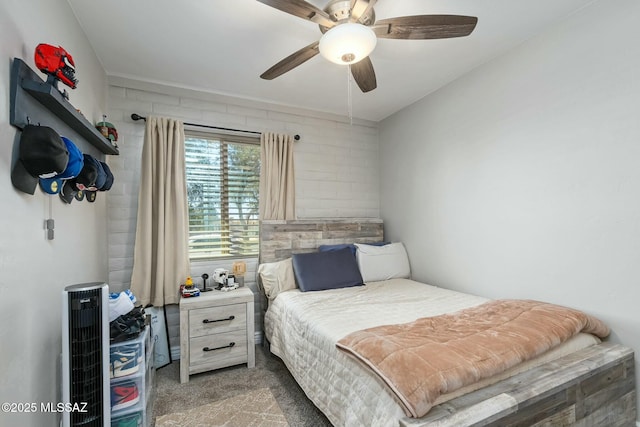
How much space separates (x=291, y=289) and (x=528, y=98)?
2.43m

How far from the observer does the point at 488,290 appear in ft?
7.73

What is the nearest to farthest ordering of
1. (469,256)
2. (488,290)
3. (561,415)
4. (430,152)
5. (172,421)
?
1. (561,415)
2. (172,421)
3. (488,290)
4. (469,256)
5. (430,152)

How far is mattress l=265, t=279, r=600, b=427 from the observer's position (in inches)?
50.6

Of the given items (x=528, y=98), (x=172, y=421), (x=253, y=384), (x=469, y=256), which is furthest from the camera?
(x=469, y=256)

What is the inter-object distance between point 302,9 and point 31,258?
1.63 m

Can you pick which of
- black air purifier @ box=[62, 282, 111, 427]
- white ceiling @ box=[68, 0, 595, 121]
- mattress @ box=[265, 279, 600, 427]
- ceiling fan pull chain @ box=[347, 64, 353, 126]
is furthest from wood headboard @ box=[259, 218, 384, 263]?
black air purifier @ box=[62, 282, 111, 427]

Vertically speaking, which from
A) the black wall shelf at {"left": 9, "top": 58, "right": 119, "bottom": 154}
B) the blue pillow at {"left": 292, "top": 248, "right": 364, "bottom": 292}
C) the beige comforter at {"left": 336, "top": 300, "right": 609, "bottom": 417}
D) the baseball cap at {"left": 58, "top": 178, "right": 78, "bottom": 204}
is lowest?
the beige comforter at {"left": 336, "top": 300, "right": 609, "bottom": 417}

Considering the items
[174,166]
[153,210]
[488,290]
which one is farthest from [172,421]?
[488,290]

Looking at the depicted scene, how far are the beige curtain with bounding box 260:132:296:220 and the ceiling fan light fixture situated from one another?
62.0 inches

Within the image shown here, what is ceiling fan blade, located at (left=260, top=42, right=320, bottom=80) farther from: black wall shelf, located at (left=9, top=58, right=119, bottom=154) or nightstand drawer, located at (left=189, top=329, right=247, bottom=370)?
nightstand drawer, located at (left=189, top=329, right=247, bottom=370)

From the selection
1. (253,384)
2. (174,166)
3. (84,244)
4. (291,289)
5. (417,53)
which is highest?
(417,53)

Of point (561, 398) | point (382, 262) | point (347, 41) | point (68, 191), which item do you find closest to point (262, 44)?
point (347, 41)

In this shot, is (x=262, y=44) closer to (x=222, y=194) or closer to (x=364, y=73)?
(x=364, y=73)

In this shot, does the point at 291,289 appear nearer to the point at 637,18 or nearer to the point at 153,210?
the point at 153,210
